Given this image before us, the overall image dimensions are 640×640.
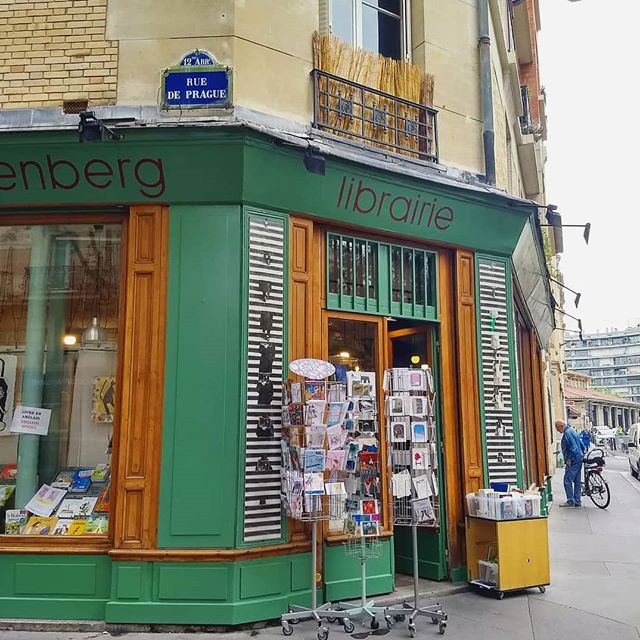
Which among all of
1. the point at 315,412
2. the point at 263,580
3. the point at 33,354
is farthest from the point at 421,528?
the point at 33,354

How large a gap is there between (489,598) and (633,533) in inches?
216

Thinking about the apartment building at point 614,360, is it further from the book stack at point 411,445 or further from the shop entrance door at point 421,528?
the book stack at point 411,445

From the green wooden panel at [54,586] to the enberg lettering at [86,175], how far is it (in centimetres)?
337

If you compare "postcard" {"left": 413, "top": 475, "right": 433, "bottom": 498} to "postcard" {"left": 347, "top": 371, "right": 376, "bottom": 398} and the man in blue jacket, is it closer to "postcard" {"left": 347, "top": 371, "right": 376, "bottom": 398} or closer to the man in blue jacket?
"postcard" {"left": 347, "top": 371, "right": 376, "bottom": 398}

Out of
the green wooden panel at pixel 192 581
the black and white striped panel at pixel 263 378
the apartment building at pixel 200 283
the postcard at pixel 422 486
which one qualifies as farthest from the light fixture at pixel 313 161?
the green wooden panel at pixel 192 581

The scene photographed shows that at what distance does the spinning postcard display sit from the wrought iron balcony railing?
2.69 m

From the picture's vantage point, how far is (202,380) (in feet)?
19.5

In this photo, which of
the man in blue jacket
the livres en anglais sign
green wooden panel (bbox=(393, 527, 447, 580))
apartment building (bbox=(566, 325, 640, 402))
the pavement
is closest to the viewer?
the pavement

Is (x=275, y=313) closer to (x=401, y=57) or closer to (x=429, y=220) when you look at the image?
(x=429, y=220)

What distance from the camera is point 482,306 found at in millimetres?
7711

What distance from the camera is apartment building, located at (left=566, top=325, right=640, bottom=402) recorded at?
168500 mm

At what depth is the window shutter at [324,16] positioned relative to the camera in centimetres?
709

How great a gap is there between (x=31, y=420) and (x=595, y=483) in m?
12.2

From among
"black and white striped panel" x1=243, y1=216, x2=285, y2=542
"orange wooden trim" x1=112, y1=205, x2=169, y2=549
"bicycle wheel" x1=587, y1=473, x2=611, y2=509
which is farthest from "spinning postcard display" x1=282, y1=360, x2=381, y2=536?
"bicycle wheel" x1=587, y1=473, x2=611, y2=509
